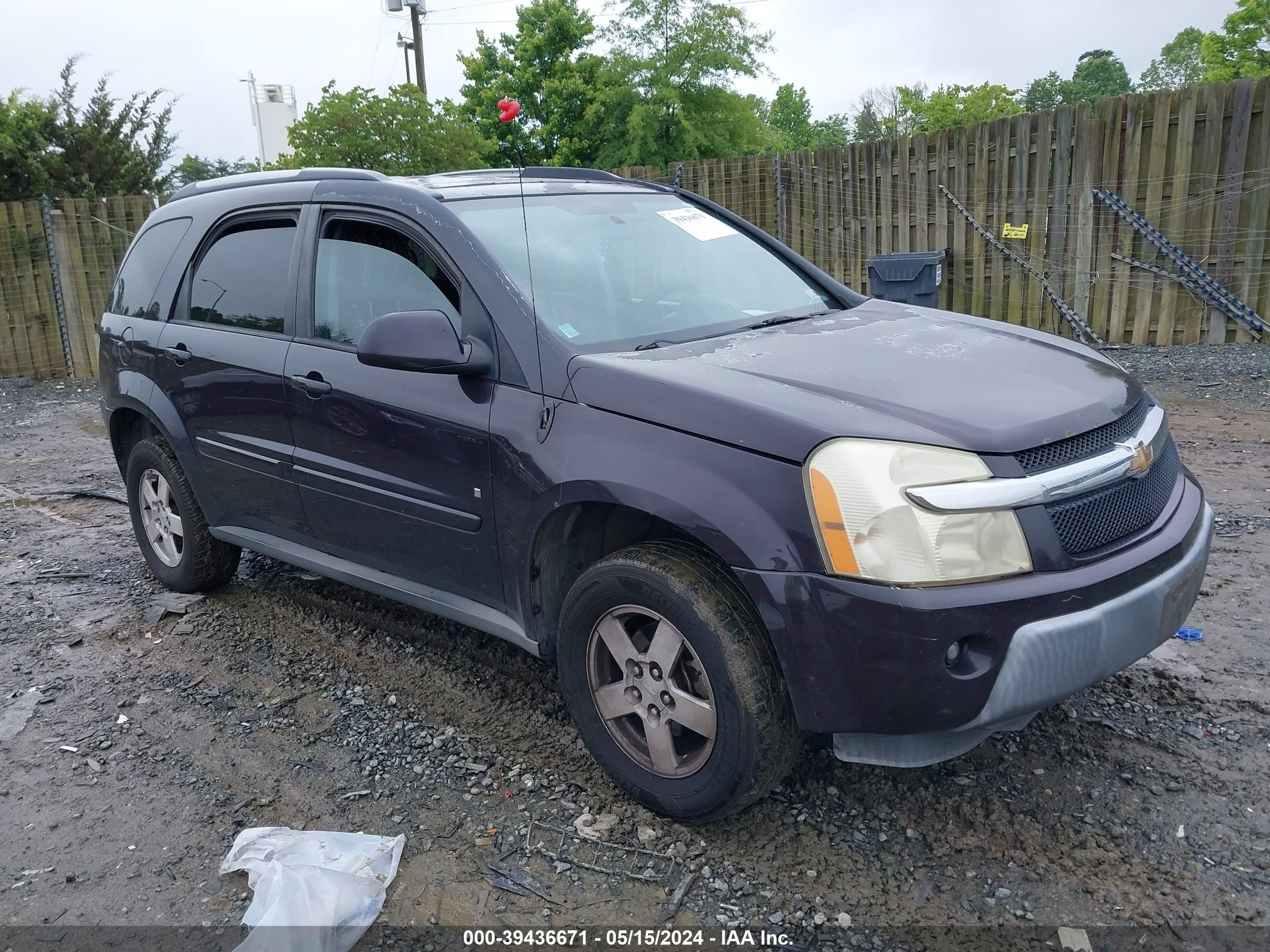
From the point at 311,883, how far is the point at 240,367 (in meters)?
2.27

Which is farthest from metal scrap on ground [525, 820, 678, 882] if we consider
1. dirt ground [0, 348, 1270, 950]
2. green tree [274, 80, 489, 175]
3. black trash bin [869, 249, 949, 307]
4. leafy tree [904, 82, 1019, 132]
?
leafy tree [904, 82, 1019, 132]

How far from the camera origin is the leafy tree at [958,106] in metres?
59.9

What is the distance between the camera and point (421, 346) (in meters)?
3.05

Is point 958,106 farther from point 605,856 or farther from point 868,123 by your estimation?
point 605,856

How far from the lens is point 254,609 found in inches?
188

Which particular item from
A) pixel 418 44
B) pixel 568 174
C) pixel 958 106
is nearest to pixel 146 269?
pixel 568 174

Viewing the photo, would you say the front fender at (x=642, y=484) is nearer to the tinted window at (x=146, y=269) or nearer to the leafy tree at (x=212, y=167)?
the tinted window at (x=146, y=269)

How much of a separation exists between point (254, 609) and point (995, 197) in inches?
357

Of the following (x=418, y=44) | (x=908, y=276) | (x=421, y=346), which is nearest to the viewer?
(x=421, y=346)

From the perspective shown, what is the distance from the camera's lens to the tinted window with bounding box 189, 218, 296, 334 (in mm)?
4000

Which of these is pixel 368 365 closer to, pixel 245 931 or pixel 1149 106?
pixel 245 931


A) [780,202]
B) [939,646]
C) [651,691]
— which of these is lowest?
[651,691]

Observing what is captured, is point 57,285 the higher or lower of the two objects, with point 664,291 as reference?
lower

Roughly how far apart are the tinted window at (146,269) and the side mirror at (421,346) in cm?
217
